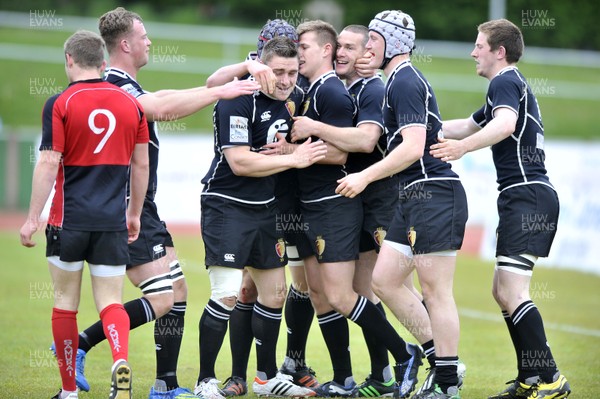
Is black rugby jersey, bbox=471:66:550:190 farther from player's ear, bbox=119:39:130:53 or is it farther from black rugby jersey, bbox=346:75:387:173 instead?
player's ear, bbox=119:39:130:53

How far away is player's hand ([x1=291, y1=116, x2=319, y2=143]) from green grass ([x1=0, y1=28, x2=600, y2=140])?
67.0 feet

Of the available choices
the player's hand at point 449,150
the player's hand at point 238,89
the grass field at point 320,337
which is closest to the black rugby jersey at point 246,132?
the player's hand at point 238,89

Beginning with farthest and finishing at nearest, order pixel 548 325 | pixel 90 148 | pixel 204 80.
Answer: pixel 204 80 < pixel 548 325 < pixel 90 148

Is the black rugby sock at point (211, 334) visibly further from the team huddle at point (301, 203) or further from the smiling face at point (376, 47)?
the smiling face at point (376, 47)

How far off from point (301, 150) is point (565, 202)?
10401 millimetres

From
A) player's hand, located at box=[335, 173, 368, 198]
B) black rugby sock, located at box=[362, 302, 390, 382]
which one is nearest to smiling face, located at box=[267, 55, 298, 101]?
player's hand, located at box=[335, 173, 368, 198]

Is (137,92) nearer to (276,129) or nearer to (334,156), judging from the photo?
(276,129)

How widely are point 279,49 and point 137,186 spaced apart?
150 cm

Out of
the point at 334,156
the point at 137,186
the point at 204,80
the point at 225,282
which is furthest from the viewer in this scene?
the point at 204,80

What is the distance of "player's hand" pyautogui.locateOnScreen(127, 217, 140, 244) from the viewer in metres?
6.72

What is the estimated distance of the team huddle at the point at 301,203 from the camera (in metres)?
6.30

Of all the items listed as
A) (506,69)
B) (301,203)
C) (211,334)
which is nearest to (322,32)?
(301,203)

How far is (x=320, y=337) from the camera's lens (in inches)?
425

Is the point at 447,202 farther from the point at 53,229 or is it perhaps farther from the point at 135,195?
the point at 53,229
